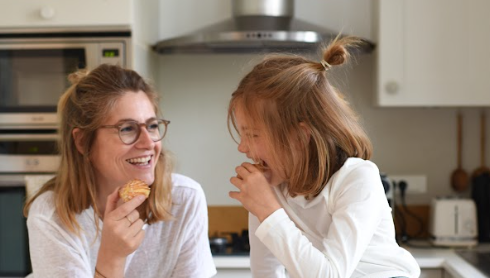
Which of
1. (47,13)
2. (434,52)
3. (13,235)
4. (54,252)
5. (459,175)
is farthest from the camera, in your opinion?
(459,175)

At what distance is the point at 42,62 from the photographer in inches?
110

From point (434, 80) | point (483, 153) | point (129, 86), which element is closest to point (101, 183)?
point (129, 86)

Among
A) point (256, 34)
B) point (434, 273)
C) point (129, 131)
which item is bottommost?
point (434, 273)

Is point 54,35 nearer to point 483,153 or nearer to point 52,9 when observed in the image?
point 52,9

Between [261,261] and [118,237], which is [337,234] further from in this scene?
[118,237]

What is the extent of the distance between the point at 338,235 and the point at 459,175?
214 cm

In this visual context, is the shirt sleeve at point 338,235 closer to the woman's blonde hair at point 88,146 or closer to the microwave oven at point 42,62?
the woman's blonde hair at point 88,146

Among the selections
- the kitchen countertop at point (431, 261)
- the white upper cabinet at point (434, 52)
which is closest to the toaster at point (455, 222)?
the kitchen countertop at point (431, 261)

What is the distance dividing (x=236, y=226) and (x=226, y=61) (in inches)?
30.1

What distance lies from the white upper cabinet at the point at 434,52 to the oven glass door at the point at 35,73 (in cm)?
126

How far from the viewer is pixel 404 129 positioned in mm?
3350

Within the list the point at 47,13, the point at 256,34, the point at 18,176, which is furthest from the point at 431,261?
the point at 47,13

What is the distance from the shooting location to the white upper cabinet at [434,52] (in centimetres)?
303

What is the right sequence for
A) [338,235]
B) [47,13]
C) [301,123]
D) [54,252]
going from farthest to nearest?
[47,13]
[54,252]
[301,123]
[338,235]
